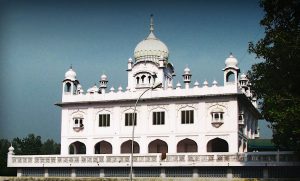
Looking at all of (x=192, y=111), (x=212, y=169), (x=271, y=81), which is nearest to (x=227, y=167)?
(x=212, y=169)

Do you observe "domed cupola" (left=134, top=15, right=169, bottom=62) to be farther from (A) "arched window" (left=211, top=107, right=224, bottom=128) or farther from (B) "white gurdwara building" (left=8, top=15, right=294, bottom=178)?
(A) "arched window" (left=211, top=107, right=224, bottom=128)

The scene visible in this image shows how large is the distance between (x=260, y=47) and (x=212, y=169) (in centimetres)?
1342

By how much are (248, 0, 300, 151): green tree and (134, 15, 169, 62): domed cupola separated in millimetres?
22816

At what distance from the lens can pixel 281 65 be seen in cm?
3058

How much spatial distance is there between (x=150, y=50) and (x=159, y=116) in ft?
33.2

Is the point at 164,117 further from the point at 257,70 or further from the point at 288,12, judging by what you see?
the point at 288,12

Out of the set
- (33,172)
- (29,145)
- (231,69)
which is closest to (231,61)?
(231,69)

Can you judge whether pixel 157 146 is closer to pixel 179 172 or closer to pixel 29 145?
pixel 179 172

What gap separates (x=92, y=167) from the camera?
45312mm

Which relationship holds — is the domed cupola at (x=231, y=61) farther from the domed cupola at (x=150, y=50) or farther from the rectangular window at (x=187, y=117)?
the domed cupola at (x=150, y=50)

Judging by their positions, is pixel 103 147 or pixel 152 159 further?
pixel 103 147

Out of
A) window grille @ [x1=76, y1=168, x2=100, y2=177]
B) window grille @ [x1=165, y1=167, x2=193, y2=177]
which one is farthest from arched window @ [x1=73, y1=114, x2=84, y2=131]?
window grille @ [x1=165, y1=167, x2=193, y2=177]

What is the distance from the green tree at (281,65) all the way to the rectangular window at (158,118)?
15.7 m

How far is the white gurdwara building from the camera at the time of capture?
4203cm
